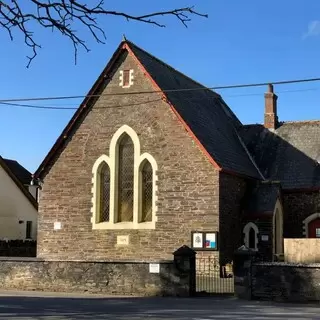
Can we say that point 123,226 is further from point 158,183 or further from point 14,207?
point 14,207

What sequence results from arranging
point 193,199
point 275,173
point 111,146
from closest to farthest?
point 193,199
point 111,146
point 275,173

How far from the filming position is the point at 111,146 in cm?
2634

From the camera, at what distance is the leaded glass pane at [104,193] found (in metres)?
26.4

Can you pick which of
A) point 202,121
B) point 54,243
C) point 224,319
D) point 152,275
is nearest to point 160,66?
point 202,121

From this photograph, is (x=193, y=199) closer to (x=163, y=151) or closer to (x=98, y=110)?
(x=163, y=151)

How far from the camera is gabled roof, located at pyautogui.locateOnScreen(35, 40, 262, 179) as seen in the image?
2514 cm

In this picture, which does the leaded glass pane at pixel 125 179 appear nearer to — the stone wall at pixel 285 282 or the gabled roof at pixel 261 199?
the gabled roof at pixel 261 199

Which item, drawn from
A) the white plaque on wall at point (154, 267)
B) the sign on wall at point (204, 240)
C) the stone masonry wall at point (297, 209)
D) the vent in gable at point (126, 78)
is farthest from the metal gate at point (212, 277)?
the vent in gable at point (126, 78)

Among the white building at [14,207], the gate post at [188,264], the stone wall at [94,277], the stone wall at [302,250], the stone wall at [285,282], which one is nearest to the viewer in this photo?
the stone wall at [285,282]

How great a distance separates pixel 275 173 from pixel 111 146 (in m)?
8.31

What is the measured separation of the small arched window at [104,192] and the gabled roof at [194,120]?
243cm

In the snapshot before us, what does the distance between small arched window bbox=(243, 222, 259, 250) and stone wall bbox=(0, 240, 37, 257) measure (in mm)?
15419

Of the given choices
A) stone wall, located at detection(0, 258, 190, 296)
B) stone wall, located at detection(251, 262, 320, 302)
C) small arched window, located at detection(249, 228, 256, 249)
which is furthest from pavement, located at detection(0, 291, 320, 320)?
small arched window, located at detection(249, 228, 256, 249)

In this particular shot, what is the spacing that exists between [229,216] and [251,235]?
1.62 metres
